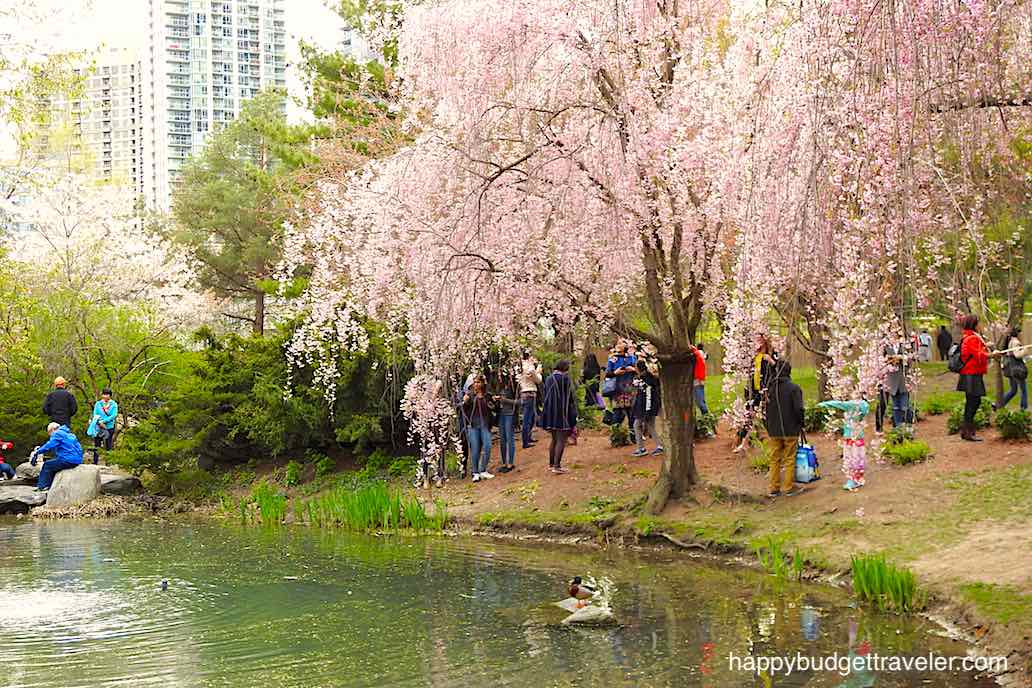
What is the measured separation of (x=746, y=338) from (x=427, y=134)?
4336 mm

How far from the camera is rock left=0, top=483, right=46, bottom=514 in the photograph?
21000mm

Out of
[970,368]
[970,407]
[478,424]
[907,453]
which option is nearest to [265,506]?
[478,424]

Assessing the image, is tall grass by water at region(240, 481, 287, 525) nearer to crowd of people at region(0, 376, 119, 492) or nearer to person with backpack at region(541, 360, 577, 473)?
crowd of people at region(0, 376, 119, 492)

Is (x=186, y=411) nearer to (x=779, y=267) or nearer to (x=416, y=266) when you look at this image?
(x=416, y=266)

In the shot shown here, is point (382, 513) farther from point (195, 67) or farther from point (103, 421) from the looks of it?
point (195, 67)

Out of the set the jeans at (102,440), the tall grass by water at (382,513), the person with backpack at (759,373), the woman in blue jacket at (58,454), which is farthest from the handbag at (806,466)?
the jeans at (102,440)

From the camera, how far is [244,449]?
888 inches

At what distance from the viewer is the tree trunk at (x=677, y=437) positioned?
15.0 metres

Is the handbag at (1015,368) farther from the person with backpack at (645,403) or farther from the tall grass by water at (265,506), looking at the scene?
the tall grass by water at (265,506)

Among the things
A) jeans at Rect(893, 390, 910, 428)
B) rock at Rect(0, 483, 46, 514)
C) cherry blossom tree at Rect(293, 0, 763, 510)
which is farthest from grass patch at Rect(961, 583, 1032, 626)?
rock at Rect(0, 483, 46, 514)

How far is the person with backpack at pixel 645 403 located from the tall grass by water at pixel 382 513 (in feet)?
10.2

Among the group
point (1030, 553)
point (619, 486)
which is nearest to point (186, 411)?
point (619, 486)

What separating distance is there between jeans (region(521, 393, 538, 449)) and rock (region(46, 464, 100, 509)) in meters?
7.71

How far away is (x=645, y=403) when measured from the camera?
17328 millimetres
